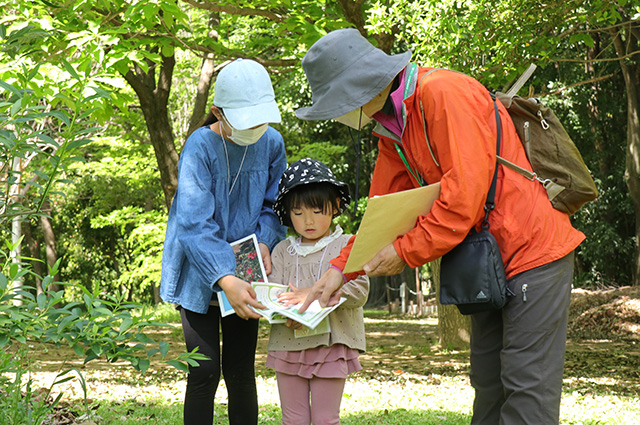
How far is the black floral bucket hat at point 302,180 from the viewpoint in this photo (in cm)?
328

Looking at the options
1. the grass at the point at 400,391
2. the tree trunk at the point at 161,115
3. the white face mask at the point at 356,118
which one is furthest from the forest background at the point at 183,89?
the grass at the point at 400,391

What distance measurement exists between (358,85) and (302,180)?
0.88 meters

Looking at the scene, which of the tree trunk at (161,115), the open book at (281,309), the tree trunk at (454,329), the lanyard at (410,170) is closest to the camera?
the lanyard at (410,170)

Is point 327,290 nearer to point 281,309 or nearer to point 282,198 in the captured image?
point 281,309

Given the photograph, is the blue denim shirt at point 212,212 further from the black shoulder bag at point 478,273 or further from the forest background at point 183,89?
the black shoulder bag at point 478,273

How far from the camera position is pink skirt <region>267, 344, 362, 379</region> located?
3238mm

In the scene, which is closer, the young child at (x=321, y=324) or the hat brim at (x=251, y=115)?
the hat brim at (x=251, y=115)

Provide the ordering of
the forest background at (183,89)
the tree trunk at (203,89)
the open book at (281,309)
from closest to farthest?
the forest background at (183,89), the open book at (281,309), the tree trunk at (203,89)

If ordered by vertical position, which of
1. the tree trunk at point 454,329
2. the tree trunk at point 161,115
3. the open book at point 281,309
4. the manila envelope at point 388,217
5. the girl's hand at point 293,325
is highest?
the tree trunk at point 161,115

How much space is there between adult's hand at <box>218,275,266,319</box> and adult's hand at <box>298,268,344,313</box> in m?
0.21

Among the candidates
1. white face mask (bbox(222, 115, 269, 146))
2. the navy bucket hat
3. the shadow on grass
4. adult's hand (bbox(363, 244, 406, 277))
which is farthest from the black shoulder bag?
the shadow on grass

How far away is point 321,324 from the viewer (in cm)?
321

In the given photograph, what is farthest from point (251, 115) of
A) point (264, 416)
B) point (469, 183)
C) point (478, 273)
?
point (264, 416)

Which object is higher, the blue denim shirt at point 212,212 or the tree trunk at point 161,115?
the tree trunk at point 161,115
